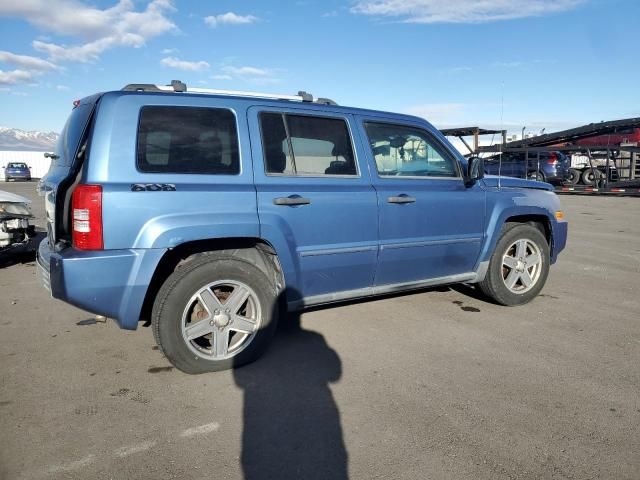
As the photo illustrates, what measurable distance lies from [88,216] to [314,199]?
5.04 ft

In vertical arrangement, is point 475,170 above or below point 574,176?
above

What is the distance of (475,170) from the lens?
445 cm

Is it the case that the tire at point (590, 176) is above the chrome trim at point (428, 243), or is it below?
above

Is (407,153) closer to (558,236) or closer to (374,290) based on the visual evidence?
(374,290)

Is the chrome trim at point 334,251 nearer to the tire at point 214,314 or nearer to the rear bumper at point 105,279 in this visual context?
the tire at point 214,314

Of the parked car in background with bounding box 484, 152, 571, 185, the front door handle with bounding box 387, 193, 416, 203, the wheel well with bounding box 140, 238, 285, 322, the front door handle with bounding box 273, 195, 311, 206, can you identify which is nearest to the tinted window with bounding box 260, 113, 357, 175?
the front door handle with bounding box 273, 195, 311, 206

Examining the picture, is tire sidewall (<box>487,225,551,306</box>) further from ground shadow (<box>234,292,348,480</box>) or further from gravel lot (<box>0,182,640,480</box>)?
ground shadow (<box>234,292,348,480</box>)

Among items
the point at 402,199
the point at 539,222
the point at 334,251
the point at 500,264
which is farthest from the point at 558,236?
the point at 334,251

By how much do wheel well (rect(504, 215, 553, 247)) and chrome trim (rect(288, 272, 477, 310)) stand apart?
851 mm

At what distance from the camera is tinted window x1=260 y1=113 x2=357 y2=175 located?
366cm

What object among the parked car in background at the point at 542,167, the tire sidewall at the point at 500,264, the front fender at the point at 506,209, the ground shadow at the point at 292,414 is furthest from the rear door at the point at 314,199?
the parked car in background at the point at 542,167

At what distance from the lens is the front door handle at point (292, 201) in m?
3.54

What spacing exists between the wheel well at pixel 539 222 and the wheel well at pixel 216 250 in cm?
265

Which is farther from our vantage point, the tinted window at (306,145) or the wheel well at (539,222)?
the wheel well at (539,222)
